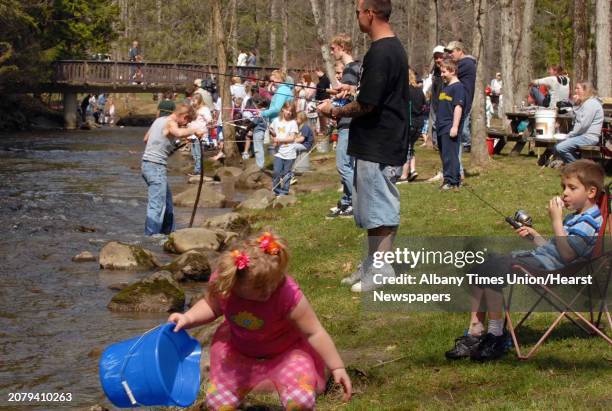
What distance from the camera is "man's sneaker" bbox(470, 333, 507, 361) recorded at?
6.56m

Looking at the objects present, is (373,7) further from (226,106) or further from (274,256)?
(226,106)

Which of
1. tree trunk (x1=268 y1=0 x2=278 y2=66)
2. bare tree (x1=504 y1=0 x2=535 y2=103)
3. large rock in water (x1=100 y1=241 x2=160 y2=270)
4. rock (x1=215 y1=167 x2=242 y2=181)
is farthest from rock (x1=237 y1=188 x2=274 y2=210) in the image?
tree trunk (x1=268 y1=0 x2=278 y2=66)

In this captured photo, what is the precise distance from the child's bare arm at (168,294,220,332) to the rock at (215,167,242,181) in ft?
61.6

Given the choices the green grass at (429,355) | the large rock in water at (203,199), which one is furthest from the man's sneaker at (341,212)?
the large rock in water at (203,199)

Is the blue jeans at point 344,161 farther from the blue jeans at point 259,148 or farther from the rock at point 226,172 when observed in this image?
the rock at point 226,172

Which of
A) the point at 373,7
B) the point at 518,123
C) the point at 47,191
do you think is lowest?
the point at 47,191

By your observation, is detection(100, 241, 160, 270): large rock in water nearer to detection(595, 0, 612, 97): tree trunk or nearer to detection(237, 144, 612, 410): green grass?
detection(237, 144, 612, 410): green grass

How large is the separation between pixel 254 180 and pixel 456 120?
886cm

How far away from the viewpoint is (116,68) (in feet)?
171

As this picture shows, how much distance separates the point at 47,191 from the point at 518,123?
33.0ft

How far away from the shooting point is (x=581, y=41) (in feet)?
82.7

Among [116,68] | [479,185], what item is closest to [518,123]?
[479,185]

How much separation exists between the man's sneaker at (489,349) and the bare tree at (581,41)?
1858cm

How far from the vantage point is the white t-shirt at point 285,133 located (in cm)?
1764
